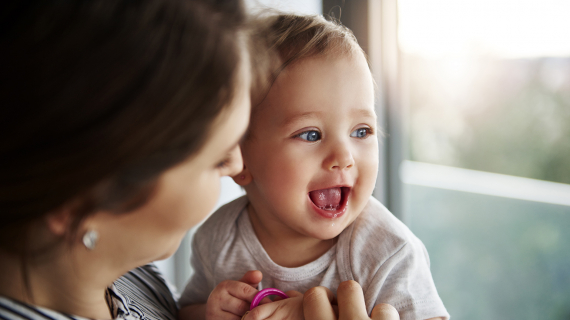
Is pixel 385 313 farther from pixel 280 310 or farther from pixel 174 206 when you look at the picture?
pixel 174 206

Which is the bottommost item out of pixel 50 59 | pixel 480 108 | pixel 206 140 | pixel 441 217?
pixel 441 217

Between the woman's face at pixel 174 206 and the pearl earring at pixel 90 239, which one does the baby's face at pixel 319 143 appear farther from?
the pearl earring at pixel 90 239

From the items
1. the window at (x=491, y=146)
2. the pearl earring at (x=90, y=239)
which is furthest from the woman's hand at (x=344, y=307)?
the window at (x=491, y=146)

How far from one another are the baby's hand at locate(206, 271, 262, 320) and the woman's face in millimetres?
274

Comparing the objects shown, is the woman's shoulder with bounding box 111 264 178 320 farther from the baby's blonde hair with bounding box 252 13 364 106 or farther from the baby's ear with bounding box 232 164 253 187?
the baby's blonde hair with bounding box 252 13 364 106

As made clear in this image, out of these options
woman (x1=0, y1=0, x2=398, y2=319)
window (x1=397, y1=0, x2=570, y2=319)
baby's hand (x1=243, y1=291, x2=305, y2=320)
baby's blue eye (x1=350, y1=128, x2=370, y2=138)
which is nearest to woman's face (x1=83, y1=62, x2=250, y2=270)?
woman (x1=0, y1=0, x2=398, y2=319)

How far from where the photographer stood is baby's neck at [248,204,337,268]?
978mm

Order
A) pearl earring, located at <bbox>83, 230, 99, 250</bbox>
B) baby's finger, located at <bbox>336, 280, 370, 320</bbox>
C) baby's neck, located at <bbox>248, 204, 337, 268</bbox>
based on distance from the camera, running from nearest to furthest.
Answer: pearl earring, located at <bbox>83, 230, 99, 250</bbox> < baby's finger, located at <bbox>336, 280, 370, 320</bbox> < baby's neck, located at <bbox>248, 204, 337, 268</bbox>

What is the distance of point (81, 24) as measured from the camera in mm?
473

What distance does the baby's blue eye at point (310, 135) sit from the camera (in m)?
0.87

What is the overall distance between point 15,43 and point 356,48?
2.11 ft

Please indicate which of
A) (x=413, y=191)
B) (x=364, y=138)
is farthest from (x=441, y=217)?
(x=364, y=138)

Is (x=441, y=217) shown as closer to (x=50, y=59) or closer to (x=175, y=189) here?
(x=175, y=189)

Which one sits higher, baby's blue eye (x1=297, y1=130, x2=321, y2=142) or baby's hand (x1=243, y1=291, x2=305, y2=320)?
baby's blue eye (x1=297, y1=130, x2=321, y2=142)
